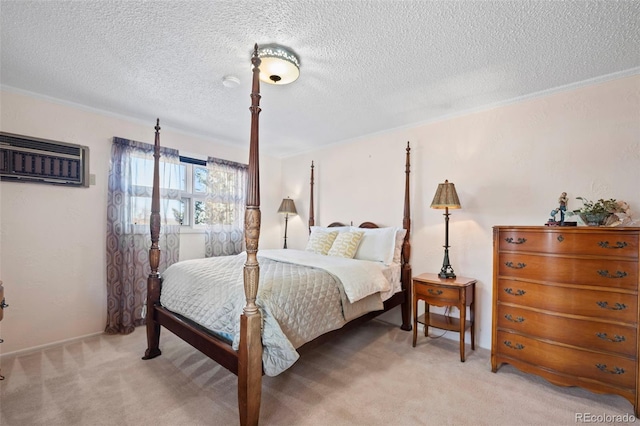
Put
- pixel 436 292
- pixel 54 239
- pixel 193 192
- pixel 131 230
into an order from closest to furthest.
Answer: pixel 436 292 < pixel 54 239 < pixel 131 230 < pixel 193 192

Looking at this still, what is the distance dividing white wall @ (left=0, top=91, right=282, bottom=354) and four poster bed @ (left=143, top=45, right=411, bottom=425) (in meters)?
0.98

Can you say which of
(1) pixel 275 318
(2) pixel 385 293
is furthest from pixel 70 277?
(2) pixel 385 293

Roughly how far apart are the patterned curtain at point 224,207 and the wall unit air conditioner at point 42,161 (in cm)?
131

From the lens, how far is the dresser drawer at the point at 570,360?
5.61 ft

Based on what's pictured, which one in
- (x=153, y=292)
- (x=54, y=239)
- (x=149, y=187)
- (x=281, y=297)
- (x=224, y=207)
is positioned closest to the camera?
(x=281, y=297)

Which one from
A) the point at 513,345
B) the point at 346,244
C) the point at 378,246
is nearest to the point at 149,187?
the point at 346,244

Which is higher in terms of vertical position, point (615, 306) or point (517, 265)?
point (517, 265)

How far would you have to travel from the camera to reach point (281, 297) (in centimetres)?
173

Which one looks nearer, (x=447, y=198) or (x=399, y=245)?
(x=447, y=198)

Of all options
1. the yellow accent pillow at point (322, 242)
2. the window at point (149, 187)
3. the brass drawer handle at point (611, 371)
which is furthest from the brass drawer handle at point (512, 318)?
the window at point (149, 187)

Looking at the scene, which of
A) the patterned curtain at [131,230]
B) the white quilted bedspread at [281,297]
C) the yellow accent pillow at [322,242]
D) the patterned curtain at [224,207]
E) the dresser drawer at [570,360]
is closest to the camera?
the white quilted bedspread at [281,297]

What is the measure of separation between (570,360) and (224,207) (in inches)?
149

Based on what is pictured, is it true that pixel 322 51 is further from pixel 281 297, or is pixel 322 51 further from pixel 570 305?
pixel 570 305

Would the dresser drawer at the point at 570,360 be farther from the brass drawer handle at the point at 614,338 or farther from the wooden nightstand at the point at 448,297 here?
the wooden nightstand at the point at 448,297
